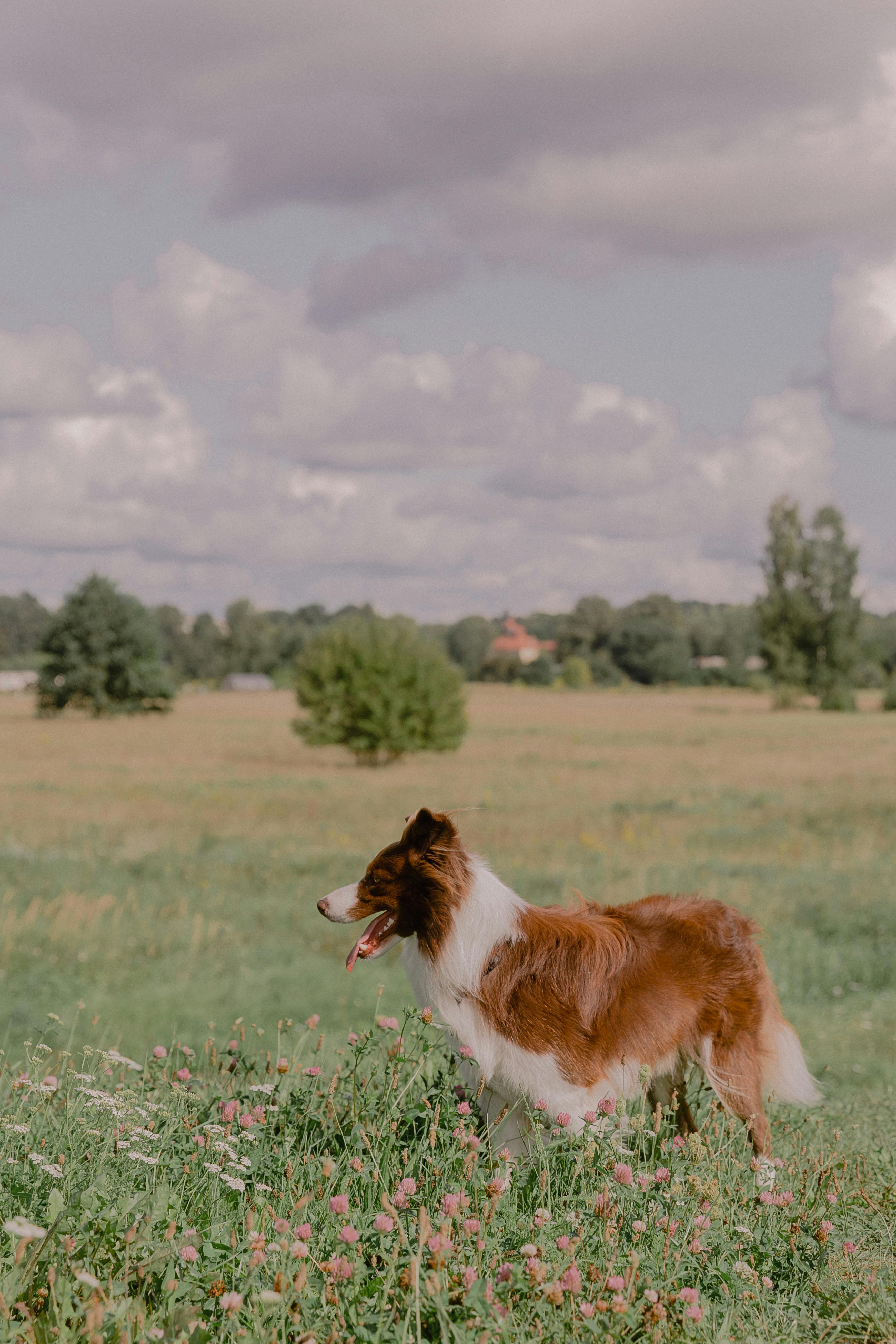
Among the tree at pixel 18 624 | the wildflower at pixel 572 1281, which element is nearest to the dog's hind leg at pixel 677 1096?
the wildflower at pixel 572 1281

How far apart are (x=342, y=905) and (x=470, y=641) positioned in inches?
5914

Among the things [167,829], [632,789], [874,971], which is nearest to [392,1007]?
[874,971]

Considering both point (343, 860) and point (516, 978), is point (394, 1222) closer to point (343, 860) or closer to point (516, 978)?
point (516, 978)

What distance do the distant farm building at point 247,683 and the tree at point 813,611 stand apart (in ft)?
193

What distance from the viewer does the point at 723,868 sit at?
62.2ft

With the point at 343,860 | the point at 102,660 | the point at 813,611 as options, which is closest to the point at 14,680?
the point at 102,660

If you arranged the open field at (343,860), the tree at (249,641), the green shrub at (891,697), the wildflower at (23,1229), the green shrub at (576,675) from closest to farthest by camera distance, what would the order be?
the wildflower at (23,1229), the open field at (343,860), the green shrub at (891,697), the green shrub at (576,675), the tree at (249,641)

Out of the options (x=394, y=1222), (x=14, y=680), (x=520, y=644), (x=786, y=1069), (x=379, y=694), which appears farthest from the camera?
(x=520, y=644)

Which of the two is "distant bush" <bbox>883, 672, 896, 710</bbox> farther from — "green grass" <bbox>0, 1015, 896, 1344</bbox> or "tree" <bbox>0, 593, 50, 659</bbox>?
"tree" <bbox>0, 593, 50, 659</bbox>

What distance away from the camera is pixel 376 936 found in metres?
4.35

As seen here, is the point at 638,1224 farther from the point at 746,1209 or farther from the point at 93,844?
the point at 93,844

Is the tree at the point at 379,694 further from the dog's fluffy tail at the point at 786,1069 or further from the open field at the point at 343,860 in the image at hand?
the dog's fluffy tail at the point at 786,1069

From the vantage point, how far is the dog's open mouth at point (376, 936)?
4.32 meters

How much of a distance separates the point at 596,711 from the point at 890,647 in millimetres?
56386
